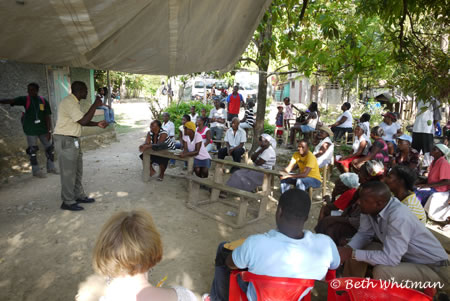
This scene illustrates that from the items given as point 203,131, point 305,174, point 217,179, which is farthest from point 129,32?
point 203,131

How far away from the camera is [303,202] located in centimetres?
198

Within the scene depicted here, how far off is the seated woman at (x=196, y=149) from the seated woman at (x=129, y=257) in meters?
4.31

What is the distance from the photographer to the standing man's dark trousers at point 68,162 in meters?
4.18

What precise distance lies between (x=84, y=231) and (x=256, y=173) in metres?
2.83

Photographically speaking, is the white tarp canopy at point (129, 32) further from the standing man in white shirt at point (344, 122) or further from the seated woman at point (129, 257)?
the standing man in white shirt at point (344, 122)

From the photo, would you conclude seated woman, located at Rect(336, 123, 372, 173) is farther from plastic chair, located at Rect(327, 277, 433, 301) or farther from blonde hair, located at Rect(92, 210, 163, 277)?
blonde hair, located at Rect(92, 210, 163, 277)

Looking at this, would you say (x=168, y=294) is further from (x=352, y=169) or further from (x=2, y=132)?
(x=2, y=132)

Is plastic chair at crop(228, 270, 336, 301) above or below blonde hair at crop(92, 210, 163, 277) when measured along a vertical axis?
below

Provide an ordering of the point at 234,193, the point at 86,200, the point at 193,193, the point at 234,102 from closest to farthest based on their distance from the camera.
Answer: the point at 86,200
the point at 234,193
the point at 193,193
the point at 234,102

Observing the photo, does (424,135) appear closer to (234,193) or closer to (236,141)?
(236,141)

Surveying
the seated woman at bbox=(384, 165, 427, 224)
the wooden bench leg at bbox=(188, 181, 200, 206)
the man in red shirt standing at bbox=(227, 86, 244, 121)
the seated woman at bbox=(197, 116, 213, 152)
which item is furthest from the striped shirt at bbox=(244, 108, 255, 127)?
the seated woman at bbox=(384, 165, 427, 224)

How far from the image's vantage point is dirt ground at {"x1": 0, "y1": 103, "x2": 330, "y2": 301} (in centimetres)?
305

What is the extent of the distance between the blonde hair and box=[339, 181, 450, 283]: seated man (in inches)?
67.7

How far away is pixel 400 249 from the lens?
7.50 ft
